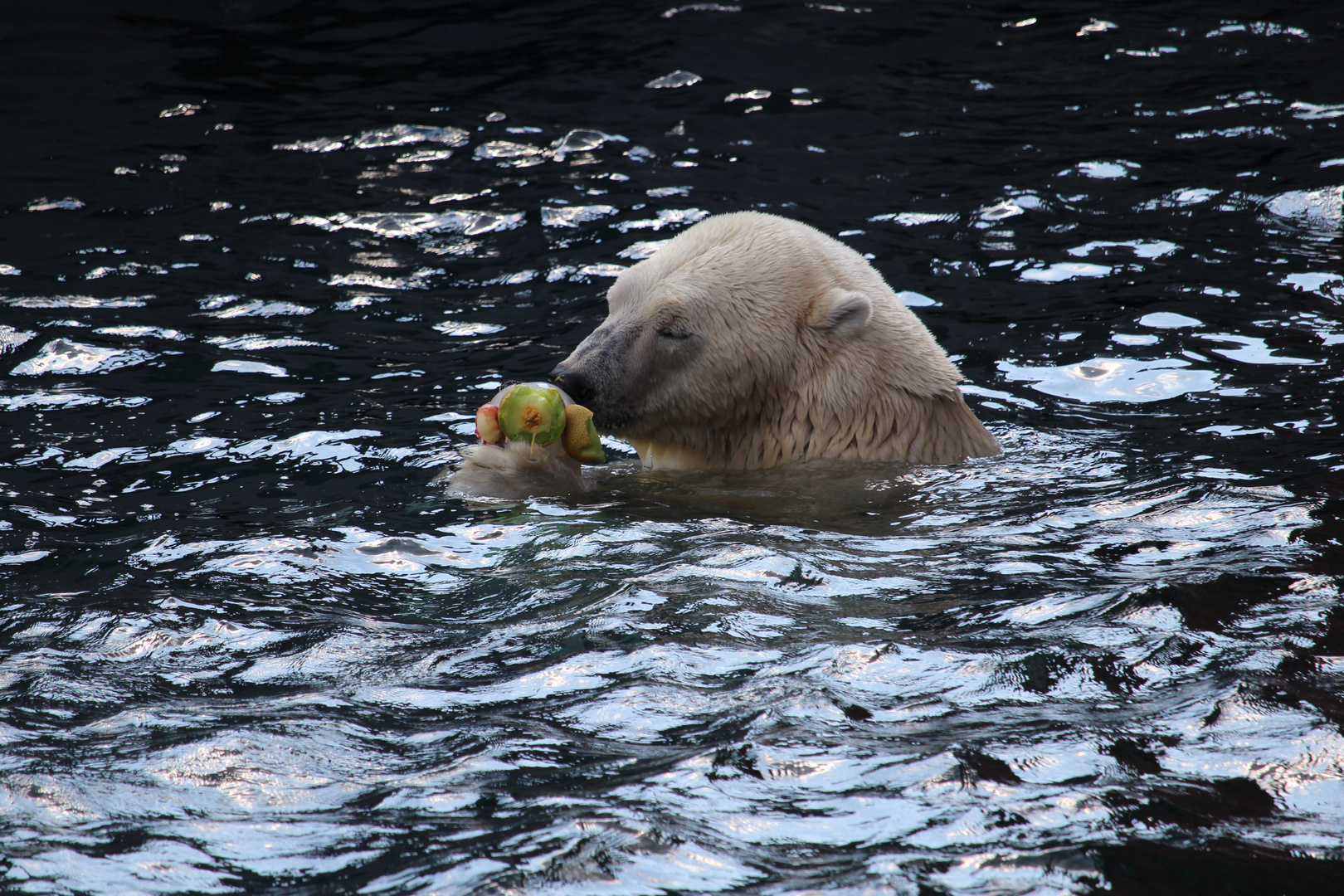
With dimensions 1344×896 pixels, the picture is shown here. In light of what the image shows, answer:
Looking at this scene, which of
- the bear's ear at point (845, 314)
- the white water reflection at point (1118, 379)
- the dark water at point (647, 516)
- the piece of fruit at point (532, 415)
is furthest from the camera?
the white water reflection at point (1118, 379)

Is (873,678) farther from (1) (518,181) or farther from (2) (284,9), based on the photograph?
(2) (284,9)

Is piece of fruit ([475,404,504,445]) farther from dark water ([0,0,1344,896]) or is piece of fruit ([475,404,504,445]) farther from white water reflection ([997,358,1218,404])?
white water reflection ([997,358,1218,404])

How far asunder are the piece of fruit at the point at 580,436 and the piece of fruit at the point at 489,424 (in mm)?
235

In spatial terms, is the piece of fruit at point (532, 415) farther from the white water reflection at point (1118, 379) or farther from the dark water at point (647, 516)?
the white water reflection at point (1118, 379)

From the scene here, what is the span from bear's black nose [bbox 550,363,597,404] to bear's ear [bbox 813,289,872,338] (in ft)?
2.94

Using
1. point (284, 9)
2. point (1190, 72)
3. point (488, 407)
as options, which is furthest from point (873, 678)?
point (284, 9)

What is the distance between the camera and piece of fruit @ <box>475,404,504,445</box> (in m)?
4.30

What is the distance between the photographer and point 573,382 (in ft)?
15.0

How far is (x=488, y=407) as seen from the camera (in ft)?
14.2

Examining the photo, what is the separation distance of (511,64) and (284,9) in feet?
9.19

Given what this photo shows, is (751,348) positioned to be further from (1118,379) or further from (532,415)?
(1118,379)

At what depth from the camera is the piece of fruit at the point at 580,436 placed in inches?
170

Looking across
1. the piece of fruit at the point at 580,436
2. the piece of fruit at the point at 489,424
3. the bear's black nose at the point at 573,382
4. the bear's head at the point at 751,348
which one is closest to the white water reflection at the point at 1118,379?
the bear's head at the point at 751,348

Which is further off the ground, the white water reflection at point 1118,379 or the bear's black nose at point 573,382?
the bear's black nose at point 573,382
